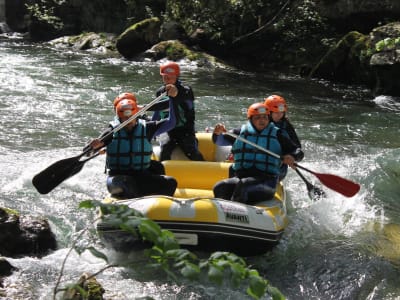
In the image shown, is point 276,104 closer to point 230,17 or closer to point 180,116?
point 180,116

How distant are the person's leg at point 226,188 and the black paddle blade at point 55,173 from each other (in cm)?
132

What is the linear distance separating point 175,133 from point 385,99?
292 inches

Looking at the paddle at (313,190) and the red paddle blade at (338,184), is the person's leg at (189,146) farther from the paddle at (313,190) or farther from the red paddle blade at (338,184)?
the red paddle blade at (338,184)

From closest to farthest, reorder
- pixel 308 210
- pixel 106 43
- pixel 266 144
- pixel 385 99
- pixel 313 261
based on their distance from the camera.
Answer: pixel 313 261
pixel 266 144
pixel 308 210
pixel 385 99
pixel 106 43

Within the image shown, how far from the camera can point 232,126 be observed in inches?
379

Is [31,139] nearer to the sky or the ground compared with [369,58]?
nearer to the ground

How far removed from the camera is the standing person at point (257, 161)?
521cm

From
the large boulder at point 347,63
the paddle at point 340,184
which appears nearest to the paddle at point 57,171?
the paddle at point 340,184

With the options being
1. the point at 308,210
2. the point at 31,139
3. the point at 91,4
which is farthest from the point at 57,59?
the point at 308,210

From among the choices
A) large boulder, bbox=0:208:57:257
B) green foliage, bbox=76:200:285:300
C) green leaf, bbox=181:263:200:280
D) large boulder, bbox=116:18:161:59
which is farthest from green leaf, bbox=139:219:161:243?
large boulder, bbox=116:18:161:59

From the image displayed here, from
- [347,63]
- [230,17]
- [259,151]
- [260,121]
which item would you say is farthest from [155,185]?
[230,17]

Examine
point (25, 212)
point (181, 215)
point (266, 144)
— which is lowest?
point (25, 212)

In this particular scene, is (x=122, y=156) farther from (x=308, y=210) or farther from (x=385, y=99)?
(x=385, y=99)

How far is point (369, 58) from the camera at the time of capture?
43.3 feet
